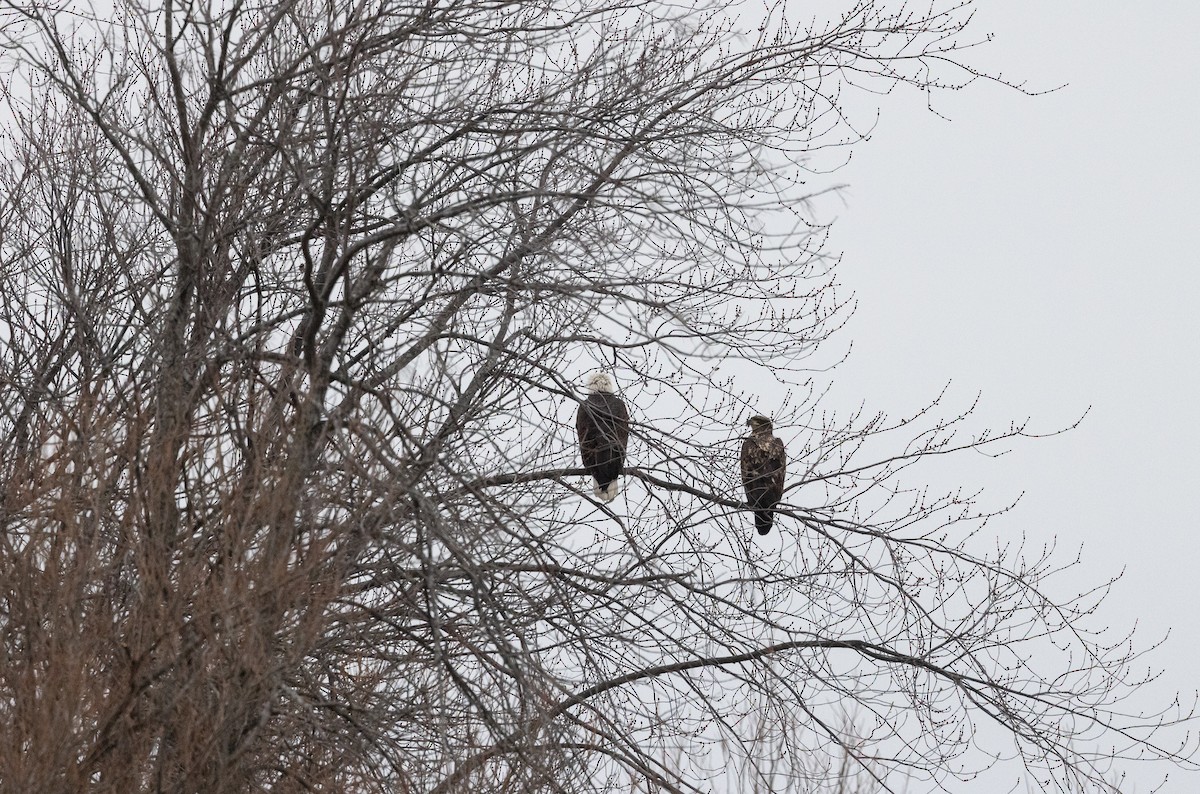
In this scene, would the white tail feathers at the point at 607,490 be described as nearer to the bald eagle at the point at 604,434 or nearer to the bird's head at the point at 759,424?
the bald eagle at the point at 604,434

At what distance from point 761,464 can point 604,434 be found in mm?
1306

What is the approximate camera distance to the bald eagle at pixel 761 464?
7.32 meters

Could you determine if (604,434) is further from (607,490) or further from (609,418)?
(607,490)

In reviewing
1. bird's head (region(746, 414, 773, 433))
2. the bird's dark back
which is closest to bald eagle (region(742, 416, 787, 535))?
bird's head (region(746, 414, 773, 433))

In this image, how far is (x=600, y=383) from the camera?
715 cm

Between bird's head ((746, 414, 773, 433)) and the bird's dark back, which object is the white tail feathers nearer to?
the bird's dark back

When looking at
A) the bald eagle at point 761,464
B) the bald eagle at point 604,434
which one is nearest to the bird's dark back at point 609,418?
the bald eagle at point 604,434

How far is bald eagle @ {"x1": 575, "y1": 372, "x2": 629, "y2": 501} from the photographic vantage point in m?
6.79

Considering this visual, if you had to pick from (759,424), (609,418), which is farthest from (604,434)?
(759,424)

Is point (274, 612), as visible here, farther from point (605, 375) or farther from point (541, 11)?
point (541, 11)

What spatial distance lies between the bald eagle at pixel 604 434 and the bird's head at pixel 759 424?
63 cm

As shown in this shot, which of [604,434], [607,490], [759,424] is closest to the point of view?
[604,434]

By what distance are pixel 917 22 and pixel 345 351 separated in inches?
132

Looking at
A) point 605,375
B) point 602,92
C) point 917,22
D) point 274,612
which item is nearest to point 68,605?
point 274,612
